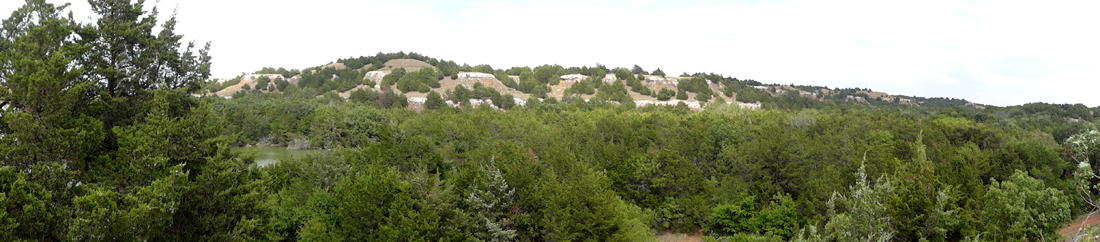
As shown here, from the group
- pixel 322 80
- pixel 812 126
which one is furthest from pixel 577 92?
pixel 812 126

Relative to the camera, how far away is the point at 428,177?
89.7 ft

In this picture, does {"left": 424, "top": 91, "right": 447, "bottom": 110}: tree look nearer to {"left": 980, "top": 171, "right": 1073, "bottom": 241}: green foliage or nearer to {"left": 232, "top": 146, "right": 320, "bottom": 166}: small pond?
{"left": 232, "top": 146, "right": 320, "bottom": 166}: small pond

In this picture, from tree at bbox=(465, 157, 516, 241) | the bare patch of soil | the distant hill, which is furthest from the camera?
the distant hill

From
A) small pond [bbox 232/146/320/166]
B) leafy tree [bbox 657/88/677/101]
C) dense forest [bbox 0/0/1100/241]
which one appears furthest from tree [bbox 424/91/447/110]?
leafy tree [bbox 657/88/677/101]

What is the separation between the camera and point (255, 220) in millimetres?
16281

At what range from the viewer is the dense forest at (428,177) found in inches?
557

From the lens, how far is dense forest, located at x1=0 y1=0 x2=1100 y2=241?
1415 cm

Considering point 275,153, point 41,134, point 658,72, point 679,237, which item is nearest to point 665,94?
point 658,72

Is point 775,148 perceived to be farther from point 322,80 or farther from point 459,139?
point 322,80

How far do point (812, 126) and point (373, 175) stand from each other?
50.4 meters

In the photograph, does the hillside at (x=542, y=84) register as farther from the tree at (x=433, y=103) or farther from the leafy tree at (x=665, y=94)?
the tree at (x=433, y=103)

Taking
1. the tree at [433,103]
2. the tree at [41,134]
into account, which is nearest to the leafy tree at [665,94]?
the tree at [433,103]

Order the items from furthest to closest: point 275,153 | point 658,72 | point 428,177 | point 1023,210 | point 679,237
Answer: point 658,72 → point 275,153 → point 679,237 → point 1023,210 → point 428,177

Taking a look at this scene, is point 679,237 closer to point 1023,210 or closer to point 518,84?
point 1023,210
